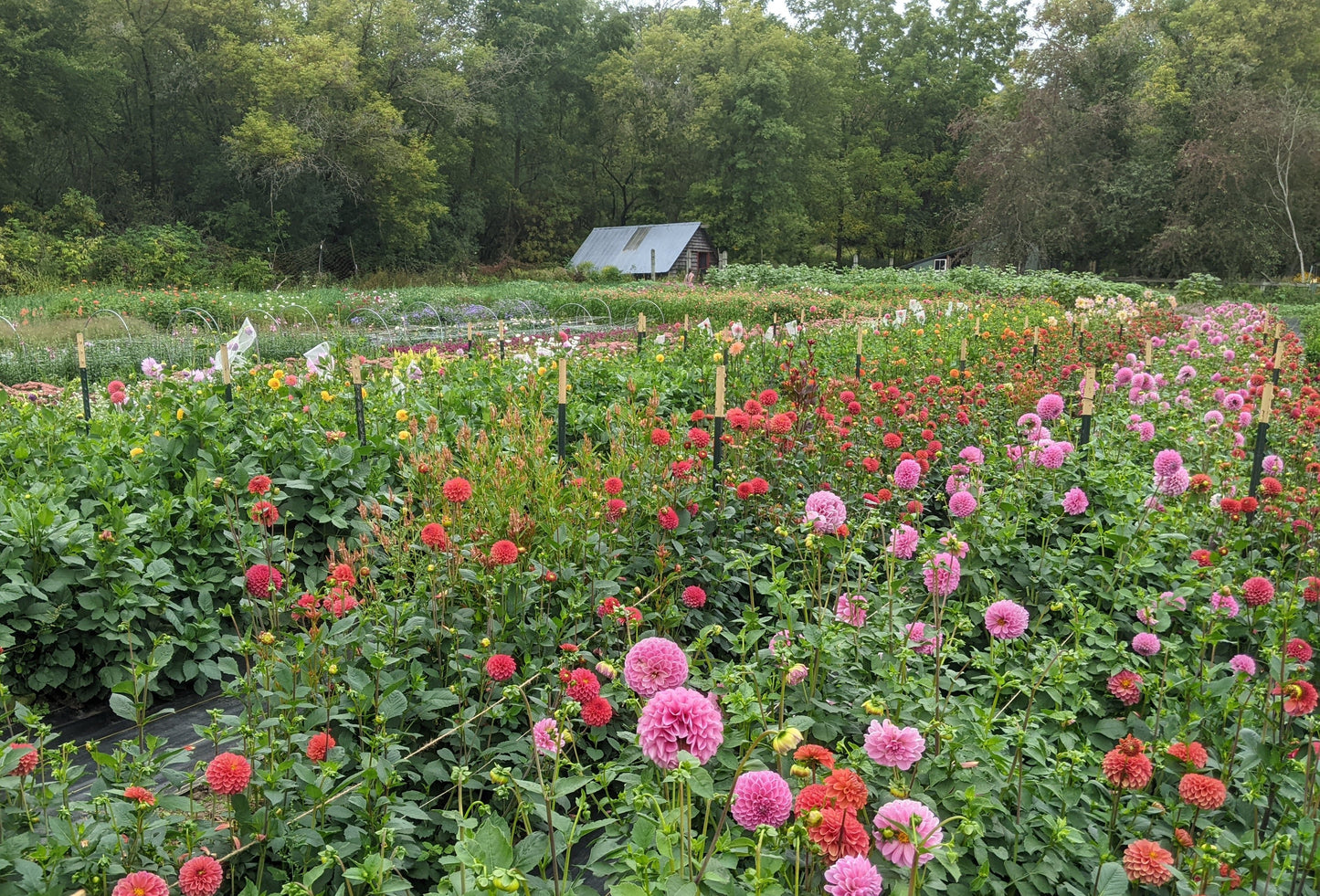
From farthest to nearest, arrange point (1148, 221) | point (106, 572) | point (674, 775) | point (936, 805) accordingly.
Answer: point (1148, 221) → point (106, 572) → point (936, 805) → point (674, 775)

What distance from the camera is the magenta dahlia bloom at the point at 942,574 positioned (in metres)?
1.84

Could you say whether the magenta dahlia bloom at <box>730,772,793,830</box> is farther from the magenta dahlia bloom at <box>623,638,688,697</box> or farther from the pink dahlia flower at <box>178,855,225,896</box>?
the pink dahlia flower at <box>178,855,225,896</box>

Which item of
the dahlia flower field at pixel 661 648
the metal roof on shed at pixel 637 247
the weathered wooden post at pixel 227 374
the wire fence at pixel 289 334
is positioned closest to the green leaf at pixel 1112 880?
the dahlia flower field at pixel 661 648

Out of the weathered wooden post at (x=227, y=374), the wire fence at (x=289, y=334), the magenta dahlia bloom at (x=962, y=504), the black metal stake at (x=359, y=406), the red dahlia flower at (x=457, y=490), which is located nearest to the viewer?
the red dahlia flower at (x=457, y=490)

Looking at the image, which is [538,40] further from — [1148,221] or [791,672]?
[791,672]

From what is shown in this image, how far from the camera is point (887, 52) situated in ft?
133

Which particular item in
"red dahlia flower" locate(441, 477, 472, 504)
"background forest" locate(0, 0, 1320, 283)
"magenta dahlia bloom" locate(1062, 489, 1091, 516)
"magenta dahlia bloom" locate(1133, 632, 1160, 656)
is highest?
"background forest" locate(0, 0, 1320, 283)

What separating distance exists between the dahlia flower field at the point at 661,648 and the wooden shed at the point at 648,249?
2454 cm

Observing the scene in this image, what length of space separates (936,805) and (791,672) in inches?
17.8

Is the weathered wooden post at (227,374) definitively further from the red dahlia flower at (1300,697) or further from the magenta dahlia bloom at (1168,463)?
the red dahlia flower at (1300,697)

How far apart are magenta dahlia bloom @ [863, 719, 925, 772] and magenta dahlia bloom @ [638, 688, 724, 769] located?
27cm

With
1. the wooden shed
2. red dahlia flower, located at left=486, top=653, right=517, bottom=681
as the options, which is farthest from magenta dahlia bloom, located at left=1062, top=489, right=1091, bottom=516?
the wooden shed

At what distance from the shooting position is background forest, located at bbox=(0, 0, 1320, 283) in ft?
76.8

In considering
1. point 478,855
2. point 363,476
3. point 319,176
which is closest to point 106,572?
point 363,476
